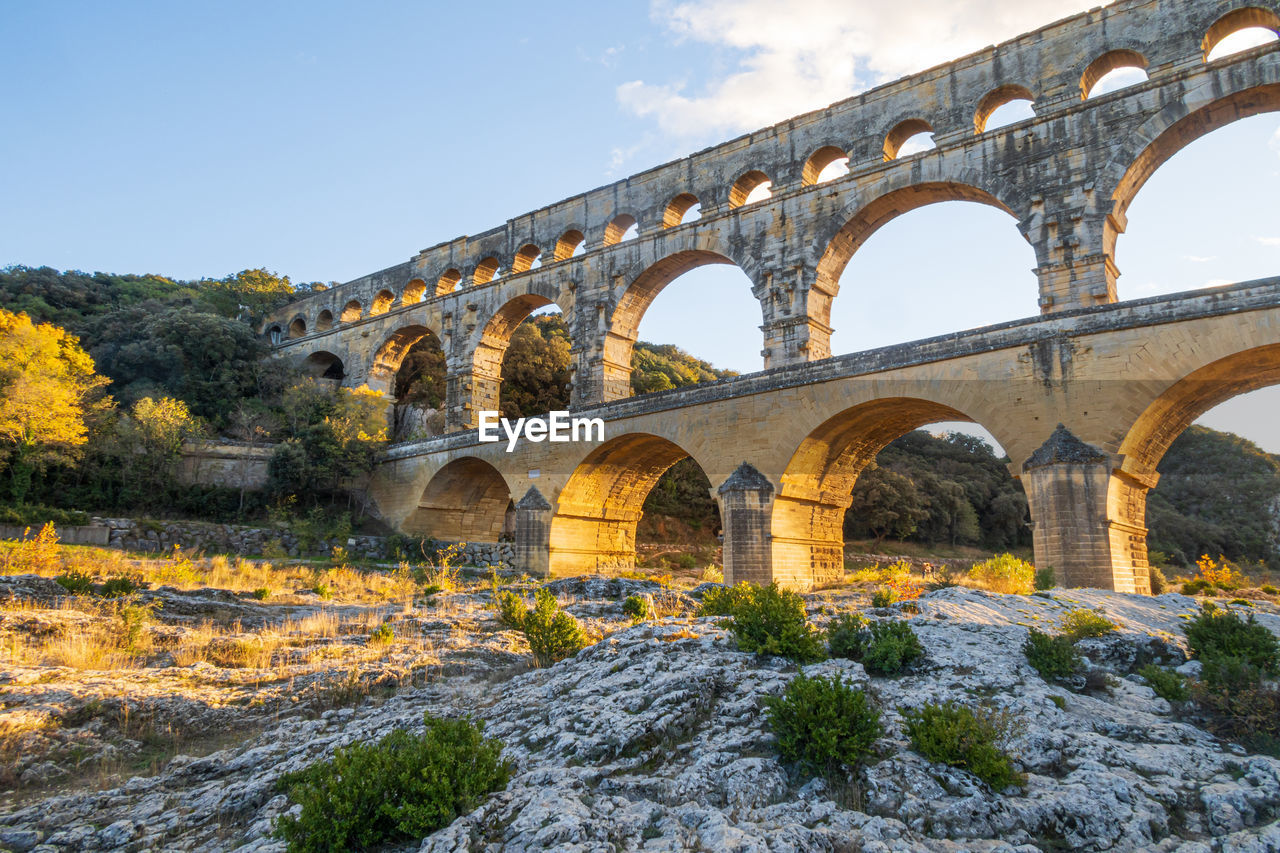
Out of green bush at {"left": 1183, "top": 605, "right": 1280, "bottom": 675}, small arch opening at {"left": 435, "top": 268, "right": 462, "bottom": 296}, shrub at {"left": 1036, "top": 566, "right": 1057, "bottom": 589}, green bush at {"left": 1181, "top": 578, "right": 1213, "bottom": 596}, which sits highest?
small arch opening at {"left": 435, "top": 268, "right": 462, "bottom": 296}

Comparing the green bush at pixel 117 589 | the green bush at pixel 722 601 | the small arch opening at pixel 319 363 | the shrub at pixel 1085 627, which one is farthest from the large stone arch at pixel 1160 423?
the small arch opening at pixel 319 363

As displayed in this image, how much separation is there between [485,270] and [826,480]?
49.8 ft

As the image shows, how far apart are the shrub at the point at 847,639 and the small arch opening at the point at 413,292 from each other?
2548cm

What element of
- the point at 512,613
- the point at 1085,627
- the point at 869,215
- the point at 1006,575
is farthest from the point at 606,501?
the point at 1085,627

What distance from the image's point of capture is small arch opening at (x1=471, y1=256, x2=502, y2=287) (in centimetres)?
2752

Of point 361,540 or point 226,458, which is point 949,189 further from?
point 226,458

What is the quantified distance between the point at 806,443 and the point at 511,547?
12.2 meters

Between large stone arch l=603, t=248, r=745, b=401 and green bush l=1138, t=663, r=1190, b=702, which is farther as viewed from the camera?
large stone arch l=603, t=248, r=745, b=401

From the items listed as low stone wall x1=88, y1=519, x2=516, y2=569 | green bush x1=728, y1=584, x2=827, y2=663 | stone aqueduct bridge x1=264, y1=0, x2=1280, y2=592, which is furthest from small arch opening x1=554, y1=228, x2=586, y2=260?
green bush x1=728, y1=584, x2=827, y2=663

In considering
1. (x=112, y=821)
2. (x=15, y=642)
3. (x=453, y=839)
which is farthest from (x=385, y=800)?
(x=15, y=642)

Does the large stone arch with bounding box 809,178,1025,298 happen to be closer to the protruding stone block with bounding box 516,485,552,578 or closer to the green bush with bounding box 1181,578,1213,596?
the green bush with bounding box 1181,578,1213,596

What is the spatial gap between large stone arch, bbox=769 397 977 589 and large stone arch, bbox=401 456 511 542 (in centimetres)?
1036

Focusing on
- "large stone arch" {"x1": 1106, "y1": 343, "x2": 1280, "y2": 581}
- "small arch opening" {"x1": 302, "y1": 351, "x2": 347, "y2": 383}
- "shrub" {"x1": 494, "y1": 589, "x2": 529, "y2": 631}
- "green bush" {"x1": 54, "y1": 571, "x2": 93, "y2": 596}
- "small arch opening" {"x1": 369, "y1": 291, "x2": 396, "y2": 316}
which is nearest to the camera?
"shrub" {"x1": 494, "y1": 589, "x2": 529, "y2": 631}

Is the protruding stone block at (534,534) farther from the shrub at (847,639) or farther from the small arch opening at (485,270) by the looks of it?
the shrub at (847,639)
